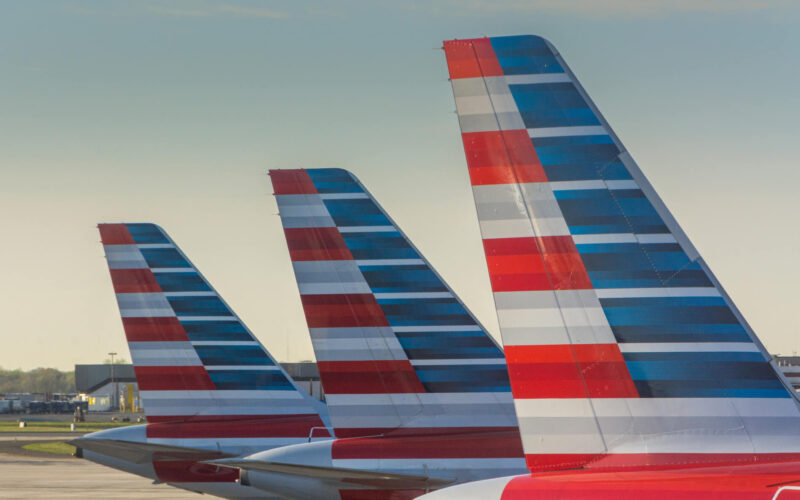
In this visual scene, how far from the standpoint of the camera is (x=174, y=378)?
23688 millimetres

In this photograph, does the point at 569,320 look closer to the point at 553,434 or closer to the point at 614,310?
the point at 614,310

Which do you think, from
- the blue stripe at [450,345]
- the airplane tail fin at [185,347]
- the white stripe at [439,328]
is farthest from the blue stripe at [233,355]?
the blue stripe at [450,345]

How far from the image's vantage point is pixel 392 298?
16500mm

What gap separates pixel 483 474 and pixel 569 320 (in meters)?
5.98

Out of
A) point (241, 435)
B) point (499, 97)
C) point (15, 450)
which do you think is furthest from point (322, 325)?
point (15, 450)

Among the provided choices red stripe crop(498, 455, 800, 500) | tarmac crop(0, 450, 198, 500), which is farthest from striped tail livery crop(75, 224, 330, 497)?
red stripe crop(498, 455, 800, 500)

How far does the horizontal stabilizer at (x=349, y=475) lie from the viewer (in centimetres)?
1357

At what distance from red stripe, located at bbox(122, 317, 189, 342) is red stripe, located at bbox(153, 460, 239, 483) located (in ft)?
11.9

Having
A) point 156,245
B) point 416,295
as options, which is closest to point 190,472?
point 156,245

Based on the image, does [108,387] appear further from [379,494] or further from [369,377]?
[379,494]

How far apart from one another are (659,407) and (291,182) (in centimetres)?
1040

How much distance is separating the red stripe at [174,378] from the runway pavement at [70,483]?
234 inches

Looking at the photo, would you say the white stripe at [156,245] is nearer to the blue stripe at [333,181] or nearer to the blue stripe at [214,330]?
the blue stripe at [214,330]

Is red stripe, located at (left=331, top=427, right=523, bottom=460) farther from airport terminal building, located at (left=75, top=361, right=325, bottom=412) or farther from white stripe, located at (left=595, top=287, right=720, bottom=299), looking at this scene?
airport terminal building, located at (left=75, top=361, right=325, bottom=412)
